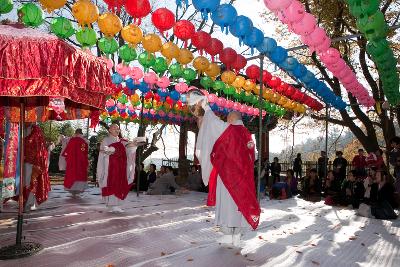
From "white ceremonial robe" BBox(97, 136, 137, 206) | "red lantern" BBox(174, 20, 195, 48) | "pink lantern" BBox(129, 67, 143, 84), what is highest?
"red lantern" BBox(174, 20, 195, 48)

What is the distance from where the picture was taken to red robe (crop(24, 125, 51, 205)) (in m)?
7.49

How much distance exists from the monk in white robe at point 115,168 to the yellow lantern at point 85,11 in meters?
3.29

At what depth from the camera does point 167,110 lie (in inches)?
604

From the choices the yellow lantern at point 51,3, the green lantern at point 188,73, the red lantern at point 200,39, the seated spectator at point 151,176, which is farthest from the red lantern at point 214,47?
the seated spectator at point 151,176

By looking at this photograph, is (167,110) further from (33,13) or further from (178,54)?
(33,13)

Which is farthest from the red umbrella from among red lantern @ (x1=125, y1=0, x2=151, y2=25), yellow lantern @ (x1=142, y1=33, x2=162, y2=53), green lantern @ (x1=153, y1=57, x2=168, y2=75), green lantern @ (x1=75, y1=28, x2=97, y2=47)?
green lantern @ (x1=153, y1=57, x2=168, y2=75)

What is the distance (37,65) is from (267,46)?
5.29 meters

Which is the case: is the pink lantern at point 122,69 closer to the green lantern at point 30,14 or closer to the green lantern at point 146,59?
the green lantern at point 146,59

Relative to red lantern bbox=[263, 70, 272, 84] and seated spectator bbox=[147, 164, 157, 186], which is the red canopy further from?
seated spectator bbox=[147, 164, 157, 186]

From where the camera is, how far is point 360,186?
34.0 feet

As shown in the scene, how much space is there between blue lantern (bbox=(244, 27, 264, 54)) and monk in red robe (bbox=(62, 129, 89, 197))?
672cm

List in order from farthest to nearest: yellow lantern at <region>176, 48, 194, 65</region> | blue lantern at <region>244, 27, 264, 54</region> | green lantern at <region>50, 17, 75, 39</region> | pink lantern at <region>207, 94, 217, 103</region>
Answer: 1. pink lantern at <region>207, 94, 217, 103</region>
2. yellow lantern at <region>176, 48, 194, 65</region>
3. blue lantern at <region>244, 27, 264, 54</region>
4. green lantern at <region>50, 17, 75, 39</region>

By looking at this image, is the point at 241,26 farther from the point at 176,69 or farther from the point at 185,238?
the point at 185,238

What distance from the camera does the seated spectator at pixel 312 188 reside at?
13.0 m
